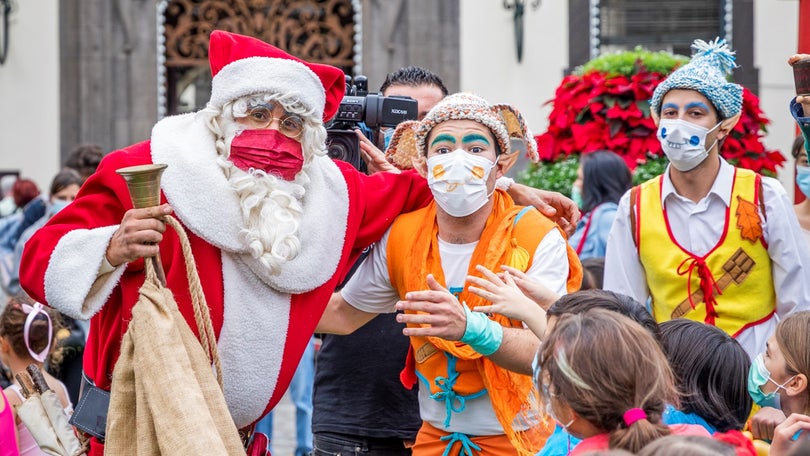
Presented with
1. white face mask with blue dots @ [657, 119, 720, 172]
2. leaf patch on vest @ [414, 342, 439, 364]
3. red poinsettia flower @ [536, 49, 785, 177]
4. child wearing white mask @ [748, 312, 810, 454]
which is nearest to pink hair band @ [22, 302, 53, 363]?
leaf patch on vest @ [414, 342, 439, 364]

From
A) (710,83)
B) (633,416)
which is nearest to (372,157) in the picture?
(710,83)

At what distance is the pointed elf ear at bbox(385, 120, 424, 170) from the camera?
4.37m

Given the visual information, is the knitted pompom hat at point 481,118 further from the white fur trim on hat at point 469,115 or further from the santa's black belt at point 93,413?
the santa's black belt at point 93,413

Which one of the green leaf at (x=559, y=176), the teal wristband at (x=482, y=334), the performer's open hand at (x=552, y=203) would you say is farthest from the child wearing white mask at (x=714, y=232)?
the green leaf at (x=559, y=176)

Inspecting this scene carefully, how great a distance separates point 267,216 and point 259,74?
0.46 metres

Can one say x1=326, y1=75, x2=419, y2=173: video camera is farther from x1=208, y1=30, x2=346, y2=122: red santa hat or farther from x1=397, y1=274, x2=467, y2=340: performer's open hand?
x1=397, y1=274, x2=467, y2=340: performer's open hand

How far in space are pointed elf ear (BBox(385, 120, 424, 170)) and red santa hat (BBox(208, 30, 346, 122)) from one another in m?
0.46

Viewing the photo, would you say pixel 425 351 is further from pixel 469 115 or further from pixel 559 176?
pixel 559 176

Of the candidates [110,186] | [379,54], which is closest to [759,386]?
[110,186]

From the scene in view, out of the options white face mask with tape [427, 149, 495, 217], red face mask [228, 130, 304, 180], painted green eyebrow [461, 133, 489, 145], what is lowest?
white face mask with tape [427, 149, 495, 217]

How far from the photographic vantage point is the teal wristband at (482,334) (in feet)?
11.4

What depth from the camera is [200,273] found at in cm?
368

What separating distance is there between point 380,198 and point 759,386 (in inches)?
52.5

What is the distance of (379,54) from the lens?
40.0ft
